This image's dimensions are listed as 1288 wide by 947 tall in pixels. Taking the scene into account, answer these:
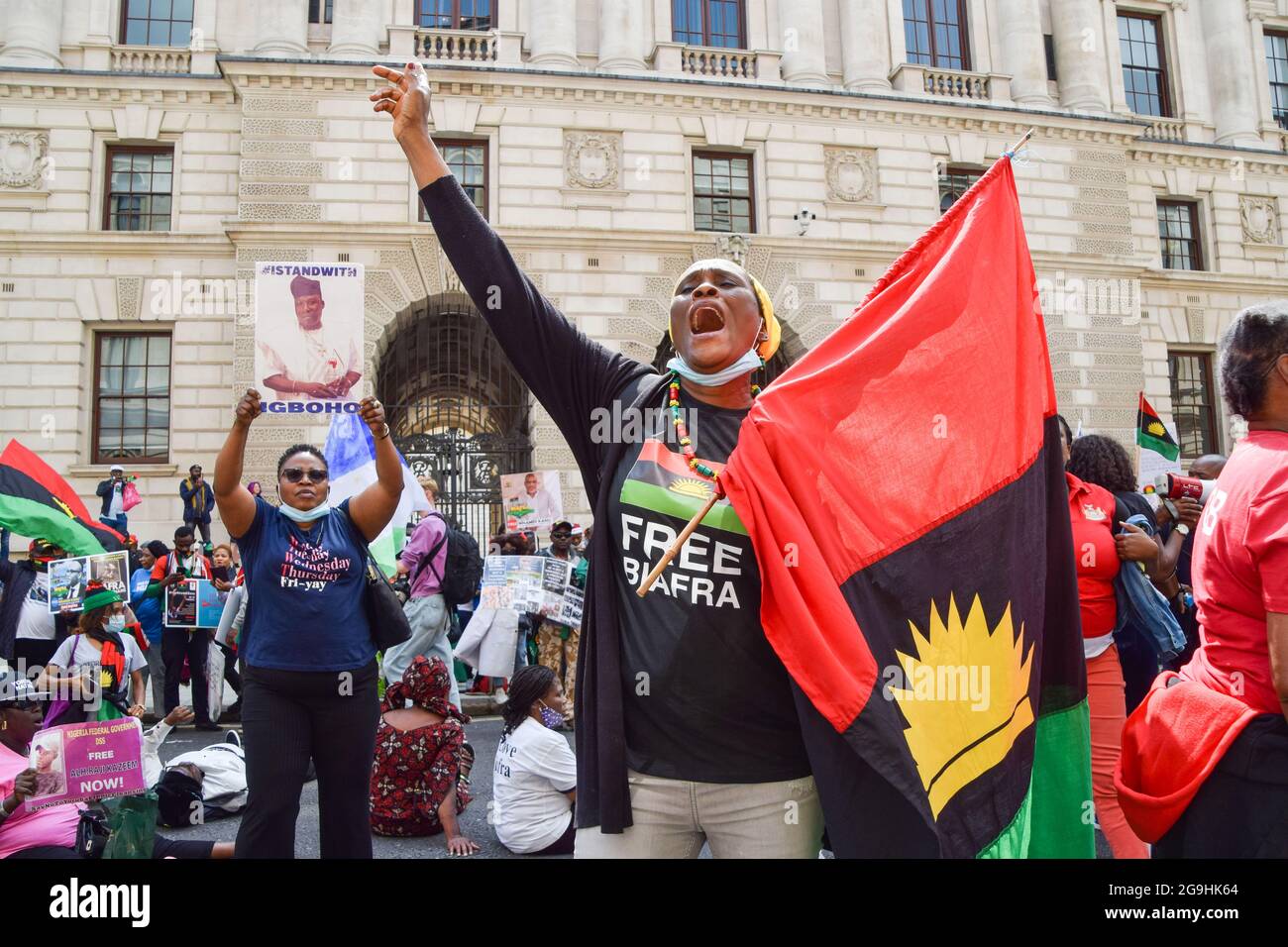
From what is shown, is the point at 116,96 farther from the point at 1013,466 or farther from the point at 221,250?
the point at 1013,466

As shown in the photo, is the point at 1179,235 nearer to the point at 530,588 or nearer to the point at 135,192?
the point at 530,588

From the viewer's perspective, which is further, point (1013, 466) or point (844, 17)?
point (844, 17)

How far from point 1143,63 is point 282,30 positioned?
21356mm

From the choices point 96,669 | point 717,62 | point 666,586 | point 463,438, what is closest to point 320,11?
point 717,62

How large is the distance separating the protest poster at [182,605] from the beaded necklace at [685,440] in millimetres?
8588

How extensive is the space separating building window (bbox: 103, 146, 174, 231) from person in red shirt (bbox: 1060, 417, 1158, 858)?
20.3m

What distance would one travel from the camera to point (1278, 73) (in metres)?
26.2

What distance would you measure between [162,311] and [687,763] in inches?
801

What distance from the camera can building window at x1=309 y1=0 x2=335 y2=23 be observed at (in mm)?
20781

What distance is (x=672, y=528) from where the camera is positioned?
2.38 metres

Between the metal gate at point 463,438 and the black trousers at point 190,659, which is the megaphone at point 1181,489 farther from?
the metal gate at point 463,438

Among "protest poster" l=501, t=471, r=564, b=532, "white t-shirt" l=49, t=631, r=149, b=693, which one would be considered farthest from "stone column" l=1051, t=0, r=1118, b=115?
"white t-shirt" l=49, t=631, r=149, b=693

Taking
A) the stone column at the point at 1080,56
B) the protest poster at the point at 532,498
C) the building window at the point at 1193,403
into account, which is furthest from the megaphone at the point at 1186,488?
the building window at the point at 1193,403
